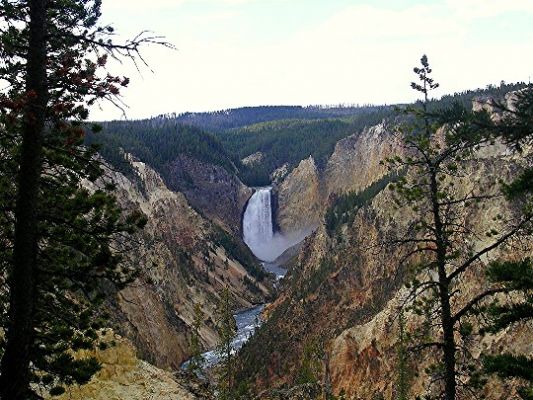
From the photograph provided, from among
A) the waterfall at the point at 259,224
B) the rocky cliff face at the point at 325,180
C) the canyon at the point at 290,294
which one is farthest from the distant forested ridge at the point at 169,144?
the rocky cliff face at the point at 325,180

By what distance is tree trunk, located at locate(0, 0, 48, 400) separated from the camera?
27.9ft

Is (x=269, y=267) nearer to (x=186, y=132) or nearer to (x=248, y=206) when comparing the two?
(x=248, y=206)

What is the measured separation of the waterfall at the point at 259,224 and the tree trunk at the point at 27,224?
12967cm

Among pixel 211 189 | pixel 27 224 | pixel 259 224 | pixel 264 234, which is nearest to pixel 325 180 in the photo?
pixel 259 224

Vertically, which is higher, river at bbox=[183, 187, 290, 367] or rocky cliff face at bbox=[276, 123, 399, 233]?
rocky cliff face at bbox=[276, 123, 399, 233]

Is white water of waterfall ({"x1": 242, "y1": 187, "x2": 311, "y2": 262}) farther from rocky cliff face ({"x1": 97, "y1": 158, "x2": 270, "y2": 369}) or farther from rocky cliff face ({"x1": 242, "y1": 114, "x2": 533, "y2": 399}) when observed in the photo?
rocky cliff face ({"x1": 242, "y1": 114, "x2": 533, "y2": 399})

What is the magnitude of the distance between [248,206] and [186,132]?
98.2 feet

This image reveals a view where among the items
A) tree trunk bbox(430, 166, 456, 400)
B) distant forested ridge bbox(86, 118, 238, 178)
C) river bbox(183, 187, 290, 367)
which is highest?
distant forested ridge bbox(86, 118, 238, 178)

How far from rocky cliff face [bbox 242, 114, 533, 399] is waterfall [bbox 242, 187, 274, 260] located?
57.7 m

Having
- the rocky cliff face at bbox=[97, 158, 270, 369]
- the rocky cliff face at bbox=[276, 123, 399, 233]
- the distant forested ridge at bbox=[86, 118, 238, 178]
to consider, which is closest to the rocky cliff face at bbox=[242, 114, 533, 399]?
the rocky cliff face at bbox=[97, 158, 270, 369]

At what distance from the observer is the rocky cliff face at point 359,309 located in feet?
131

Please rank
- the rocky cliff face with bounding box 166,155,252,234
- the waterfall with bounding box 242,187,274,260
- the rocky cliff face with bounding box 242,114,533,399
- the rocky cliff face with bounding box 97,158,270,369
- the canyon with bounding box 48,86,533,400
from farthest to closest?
1. the rocky cliff face with bounding box 166,155,252,234
2. the waterfall with bounding box 242,187,274,260
3. the rocky cliff face with bounding box 97,158,270,369
4. the rocky cliff face with bounding box 242,114,533,399
5. the canyon with bounding box 48,86,533,400

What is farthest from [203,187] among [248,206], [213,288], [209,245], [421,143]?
[421,143]

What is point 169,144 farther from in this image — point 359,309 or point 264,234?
point 359,309
